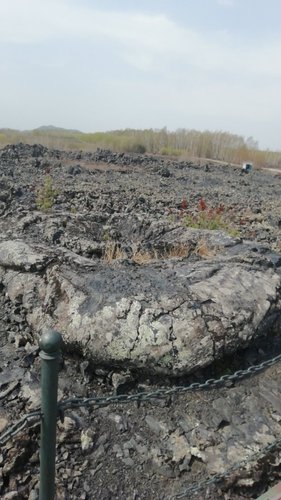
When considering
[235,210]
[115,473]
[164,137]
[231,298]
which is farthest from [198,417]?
[164,137]

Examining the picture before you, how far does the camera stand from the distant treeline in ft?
85.2

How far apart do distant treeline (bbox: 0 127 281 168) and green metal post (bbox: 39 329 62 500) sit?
24.0 meters

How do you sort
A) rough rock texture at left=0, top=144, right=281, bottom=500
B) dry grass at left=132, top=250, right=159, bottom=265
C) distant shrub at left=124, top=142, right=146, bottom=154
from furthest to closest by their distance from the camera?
1. distant shrub at left=124, top=142, right=146, bottom=154
2. dry grass at left=132, top=250, right=159, bottom=265
3. rough rock texture at left=0, top=144, right=281, bottom=500

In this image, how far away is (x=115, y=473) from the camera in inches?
105

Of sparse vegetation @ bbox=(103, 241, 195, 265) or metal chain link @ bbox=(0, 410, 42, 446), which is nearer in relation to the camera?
metal chain link @ bbox=(0, 410, 42, 446)

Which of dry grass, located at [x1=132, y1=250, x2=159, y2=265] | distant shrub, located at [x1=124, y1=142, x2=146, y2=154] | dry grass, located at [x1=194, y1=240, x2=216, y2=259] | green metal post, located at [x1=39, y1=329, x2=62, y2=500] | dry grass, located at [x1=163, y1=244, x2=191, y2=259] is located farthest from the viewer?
distant shrub, located at [x1=124, y1=142, x2=146, y2=154]

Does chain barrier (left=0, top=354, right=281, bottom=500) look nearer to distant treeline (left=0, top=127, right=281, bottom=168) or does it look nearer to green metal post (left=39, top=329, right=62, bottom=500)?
green metal post (left=39, top=329, right=62, bottom=500)

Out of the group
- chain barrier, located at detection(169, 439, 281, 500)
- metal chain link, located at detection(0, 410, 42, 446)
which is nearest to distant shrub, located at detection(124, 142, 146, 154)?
chain barrier, located at detection(169, 439, 281, 500)

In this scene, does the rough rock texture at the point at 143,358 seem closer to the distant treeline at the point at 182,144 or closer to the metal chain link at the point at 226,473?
the metal chain link at the point at 226,473

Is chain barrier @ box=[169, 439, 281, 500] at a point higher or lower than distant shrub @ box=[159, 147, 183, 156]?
lower

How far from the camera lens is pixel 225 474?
102 inches

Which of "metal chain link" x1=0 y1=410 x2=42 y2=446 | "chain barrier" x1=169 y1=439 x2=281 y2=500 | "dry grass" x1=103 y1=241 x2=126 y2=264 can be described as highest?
"metal chain link" x1=0 y1=410 x2=42 y2=446

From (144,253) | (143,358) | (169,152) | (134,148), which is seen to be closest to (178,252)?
(144,253)

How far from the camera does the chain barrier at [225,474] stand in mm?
2520
